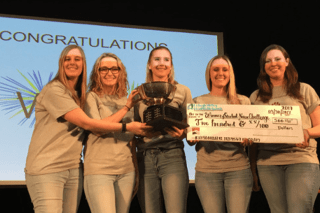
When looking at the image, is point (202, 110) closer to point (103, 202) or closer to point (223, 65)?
point (223, 65)

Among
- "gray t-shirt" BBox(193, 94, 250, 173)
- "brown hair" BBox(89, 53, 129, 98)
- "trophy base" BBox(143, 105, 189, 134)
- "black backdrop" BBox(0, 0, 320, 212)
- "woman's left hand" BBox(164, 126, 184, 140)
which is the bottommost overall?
"gray t-shirt" BBox(193, 94, 250, 173)

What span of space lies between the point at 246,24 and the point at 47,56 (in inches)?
88.3

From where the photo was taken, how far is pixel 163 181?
2.05 m

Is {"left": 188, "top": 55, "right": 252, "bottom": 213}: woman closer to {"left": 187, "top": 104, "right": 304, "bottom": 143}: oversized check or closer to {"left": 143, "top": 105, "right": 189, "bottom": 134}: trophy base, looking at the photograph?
{"left": 187, "top": 104, "right": 304, "bottom": 143}: oversized check

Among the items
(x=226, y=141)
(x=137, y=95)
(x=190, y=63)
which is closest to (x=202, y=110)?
(x=226, y=141)

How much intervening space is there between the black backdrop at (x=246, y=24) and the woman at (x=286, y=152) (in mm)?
1520

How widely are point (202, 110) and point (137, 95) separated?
42cm

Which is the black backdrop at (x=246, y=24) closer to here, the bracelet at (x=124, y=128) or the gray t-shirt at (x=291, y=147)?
the gray t-shirt at (x=291, y=147)

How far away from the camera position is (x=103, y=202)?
73.4 inches

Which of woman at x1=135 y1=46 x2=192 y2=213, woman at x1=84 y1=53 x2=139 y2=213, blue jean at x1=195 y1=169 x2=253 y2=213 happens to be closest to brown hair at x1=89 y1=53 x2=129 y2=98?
woman at x1=84 y1=53 x2=139 y2=213

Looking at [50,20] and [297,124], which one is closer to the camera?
[297,124]

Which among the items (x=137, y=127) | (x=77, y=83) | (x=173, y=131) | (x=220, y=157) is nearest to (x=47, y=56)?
(x=77, y=83)

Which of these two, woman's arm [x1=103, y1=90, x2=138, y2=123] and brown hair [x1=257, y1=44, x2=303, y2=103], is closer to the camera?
woman's arm [x1=103, y1=90, x2=138, y2=123]

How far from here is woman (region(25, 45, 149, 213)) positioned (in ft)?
5.89
